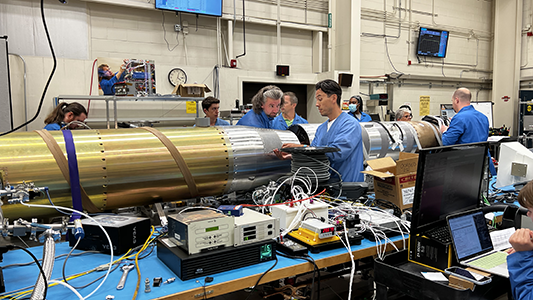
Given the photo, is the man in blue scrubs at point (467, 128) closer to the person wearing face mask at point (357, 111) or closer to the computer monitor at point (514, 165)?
the computer monitor at point (514, 165)

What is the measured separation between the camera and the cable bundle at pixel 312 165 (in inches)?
75.4

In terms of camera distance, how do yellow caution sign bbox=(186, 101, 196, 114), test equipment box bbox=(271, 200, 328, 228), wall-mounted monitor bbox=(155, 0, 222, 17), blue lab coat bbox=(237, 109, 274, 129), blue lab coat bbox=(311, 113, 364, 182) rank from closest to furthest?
1. test equipment box bbox=(271, 200, 328, 228)
2. blue lab coat bbox=(311, 113, 364, 182)
3. blue lab coat bbox=(237, 109, 274, 129)
4. yellow caution sign bbox=(186, 101, 196, 114)
5. wall-mounted monitor bbox=(155, 0, 222, 17)

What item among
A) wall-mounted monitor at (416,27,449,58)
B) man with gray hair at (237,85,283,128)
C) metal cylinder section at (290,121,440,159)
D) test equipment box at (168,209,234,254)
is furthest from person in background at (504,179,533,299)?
wall-mounted monitor at (416,27,449,58)

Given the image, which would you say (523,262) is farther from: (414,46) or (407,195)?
(414,46)

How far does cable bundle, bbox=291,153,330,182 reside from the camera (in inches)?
75.4

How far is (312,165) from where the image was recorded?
192 cm

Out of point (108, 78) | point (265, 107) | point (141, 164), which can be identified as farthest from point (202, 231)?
point (108, 78)

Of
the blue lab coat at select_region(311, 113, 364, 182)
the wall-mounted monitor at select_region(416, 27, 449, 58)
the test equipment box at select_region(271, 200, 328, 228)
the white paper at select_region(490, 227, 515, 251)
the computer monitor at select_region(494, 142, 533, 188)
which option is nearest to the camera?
the white paper at select_region(490, 227, 515, 251)

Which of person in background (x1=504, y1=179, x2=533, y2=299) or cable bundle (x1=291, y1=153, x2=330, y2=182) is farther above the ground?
cable bundle (x1=291, y1=153, x2=330, y2=182)

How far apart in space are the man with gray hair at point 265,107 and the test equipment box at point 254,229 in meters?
1.82

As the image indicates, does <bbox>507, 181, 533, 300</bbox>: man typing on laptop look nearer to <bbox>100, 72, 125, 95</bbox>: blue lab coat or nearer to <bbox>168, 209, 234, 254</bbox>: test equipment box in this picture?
<bbox>168, 209, 234, 254</bbox>: test equipment box

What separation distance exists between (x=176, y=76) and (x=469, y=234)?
13.8 ft

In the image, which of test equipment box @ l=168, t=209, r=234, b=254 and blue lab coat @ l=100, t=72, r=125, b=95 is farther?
blue lab coat @ l=100, t=72, r=125, b=95

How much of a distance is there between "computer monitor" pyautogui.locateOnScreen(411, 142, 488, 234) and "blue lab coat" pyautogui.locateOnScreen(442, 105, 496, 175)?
1898mm
